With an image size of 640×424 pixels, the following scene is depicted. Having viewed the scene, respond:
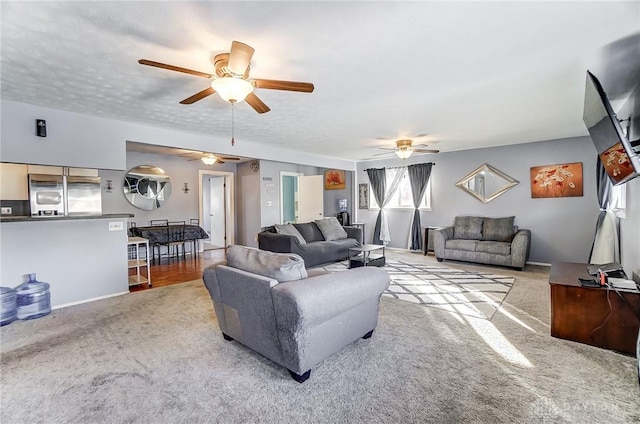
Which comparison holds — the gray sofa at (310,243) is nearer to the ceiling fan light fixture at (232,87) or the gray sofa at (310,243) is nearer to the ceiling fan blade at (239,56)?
the ceiling fan light fixture at (232,87)

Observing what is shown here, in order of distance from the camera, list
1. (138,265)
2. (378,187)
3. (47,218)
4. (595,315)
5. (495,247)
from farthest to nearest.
→ (378,187) < (495,247) < (138,265) < (47,218) < (595,315)

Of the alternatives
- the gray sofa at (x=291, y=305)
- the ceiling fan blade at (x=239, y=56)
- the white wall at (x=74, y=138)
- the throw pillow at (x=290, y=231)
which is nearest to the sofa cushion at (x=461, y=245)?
the throw pillow at (x=290, y=231)

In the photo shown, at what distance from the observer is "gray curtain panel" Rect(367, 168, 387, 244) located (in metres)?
7.58

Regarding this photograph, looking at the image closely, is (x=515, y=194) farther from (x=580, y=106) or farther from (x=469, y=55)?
(x=469, y=55)

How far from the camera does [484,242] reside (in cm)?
544

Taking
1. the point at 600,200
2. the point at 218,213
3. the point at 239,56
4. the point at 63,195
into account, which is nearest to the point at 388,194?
the point at 600,200

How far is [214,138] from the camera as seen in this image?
16.0 feet

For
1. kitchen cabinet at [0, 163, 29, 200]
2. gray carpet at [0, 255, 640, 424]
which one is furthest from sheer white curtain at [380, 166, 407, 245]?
kitchen cabinet at [0, 163, 29, 200]

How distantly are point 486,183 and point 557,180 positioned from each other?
3.77 feet

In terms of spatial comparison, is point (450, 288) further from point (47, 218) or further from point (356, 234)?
point (47, 218)

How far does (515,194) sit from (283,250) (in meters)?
4.69

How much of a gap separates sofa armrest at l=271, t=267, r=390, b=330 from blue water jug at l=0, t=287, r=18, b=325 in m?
3.28

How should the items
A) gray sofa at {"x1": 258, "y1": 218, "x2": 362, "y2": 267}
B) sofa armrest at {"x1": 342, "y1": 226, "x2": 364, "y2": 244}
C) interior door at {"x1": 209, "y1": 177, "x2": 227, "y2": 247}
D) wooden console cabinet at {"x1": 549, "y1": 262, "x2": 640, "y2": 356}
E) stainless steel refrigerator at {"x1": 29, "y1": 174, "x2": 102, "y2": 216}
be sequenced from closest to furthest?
1. wooden console cabinet at {"x1": 549, "y1": 262, "x2": 640, "y2": 356}
2. stainless steel refrigerator at {"x1": 29, "y1": 174, "x2": 102, "y2": 216}
3. gray sofa at {"x1": 258, "y1": 218, "x2": 362, "y2": 267}
4. sofa armrest at {"x1": 342, "y1": 226, "x2": 364, "y2": 244}
5. interior door at {"x1": 209, "y1": 177, "x2": 227, "y2": 247}

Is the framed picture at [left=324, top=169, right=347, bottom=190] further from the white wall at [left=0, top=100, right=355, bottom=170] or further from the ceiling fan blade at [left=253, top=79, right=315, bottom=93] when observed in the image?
the ceiling fan blade at [left=253, top=79, right=315, bottom=93]
